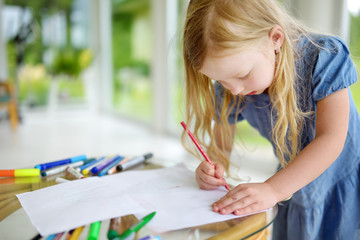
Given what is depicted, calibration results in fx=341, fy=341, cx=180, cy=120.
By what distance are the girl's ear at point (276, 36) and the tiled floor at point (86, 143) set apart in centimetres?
112

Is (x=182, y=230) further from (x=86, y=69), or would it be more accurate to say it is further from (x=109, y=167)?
(x=86, y=69)

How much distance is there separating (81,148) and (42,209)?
2.30 metres

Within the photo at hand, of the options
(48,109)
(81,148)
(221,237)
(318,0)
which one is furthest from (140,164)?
(48,109)

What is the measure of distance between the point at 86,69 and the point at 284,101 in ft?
13.0

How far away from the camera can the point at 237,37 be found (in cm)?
56

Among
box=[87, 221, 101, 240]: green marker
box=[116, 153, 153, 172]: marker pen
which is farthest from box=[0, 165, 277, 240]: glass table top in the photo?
box=[116, 153, 153, 172]: marker pen

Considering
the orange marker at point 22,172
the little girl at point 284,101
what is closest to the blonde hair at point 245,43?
the little girl at point 284,101

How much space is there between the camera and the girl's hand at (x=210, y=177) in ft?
2.05

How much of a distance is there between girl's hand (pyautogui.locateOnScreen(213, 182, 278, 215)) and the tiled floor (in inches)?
44.3

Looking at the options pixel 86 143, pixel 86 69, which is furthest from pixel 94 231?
pixel 86 69

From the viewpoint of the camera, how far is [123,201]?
57 centimetres

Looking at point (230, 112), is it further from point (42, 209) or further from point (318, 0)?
point (318, 0)

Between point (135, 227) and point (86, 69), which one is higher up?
point (86, 69)

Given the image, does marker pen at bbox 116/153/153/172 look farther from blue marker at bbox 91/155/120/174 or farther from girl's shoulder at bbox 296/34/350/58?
girl's shoulder at bbox 296/34/350/58
